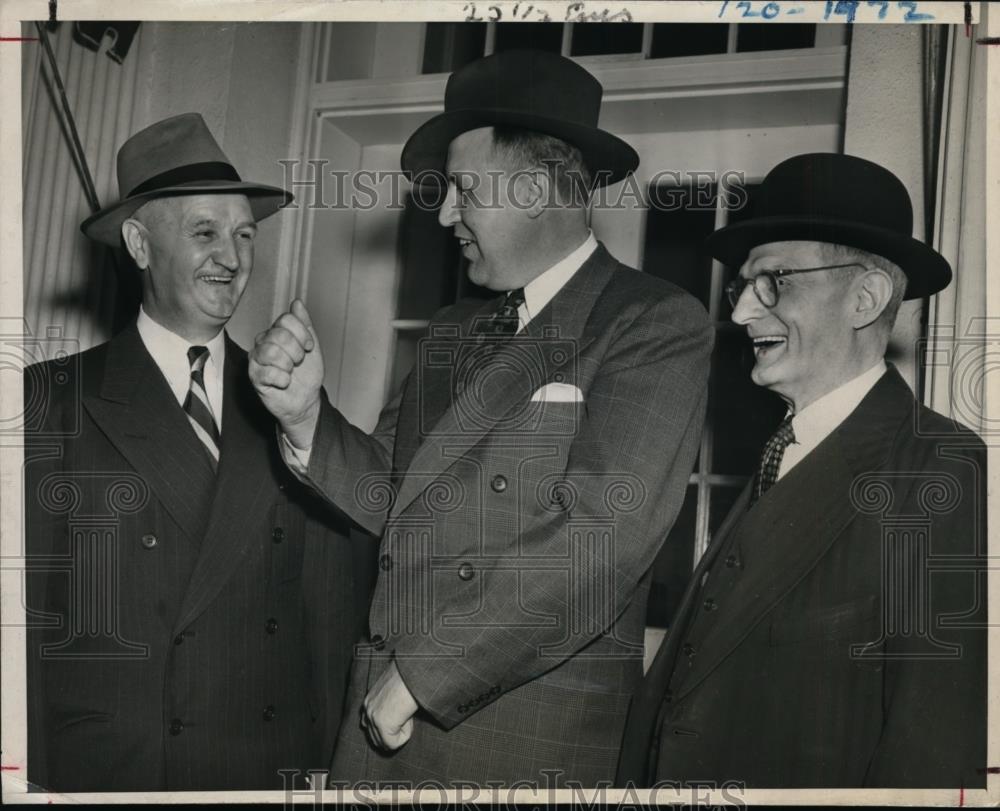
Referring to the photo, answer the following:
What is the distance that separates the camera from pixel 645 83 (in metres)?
1.64

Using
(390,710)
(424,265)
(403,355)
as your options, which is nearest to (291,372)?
(403,355)

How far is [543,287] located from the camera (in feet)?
5.07

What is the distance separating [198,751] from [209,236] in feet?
2.55

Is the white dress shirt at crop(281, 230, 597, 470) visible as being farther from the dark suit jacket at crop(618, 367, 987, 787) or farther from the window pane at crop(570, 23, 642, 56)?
the dark suit jacket at crop(618, 367, 987, 787)

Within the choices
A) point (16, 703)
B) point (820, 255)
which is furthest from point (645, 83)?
point (16, 703)

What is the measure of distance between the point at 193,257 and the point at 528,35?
0.63 m

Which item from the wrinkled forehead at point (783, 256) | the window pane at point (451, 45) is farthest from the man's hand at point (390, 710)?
the window pane at point (451, 45)

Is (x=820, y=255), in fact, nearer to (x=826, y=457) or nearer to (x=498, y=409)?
(x=826, y=457)

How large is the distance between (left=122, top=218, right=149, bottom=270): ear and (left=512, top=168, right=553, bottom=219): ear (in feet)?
1.89

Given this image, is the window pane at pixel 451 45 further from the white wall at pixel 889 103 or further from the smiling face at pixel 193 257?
the white wall at pixel 889 103

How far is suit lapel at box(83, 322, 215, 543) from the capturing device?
155 centimetres

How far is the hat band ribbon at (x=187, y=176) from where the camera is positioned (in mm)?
1581


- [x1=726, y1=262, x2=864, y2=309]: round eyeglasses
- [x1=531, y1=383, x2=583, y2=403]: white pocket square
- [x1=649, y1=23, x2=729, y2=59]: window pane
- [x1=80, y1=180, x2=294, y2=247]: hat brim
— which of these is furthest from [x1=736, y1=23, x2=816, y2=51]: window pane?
[x1=80, y1=180, x2=294, y2=247]: hat brim

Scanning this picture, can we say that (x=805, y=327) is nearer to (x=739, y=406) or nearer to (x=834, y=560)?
(x=739, y=406)
